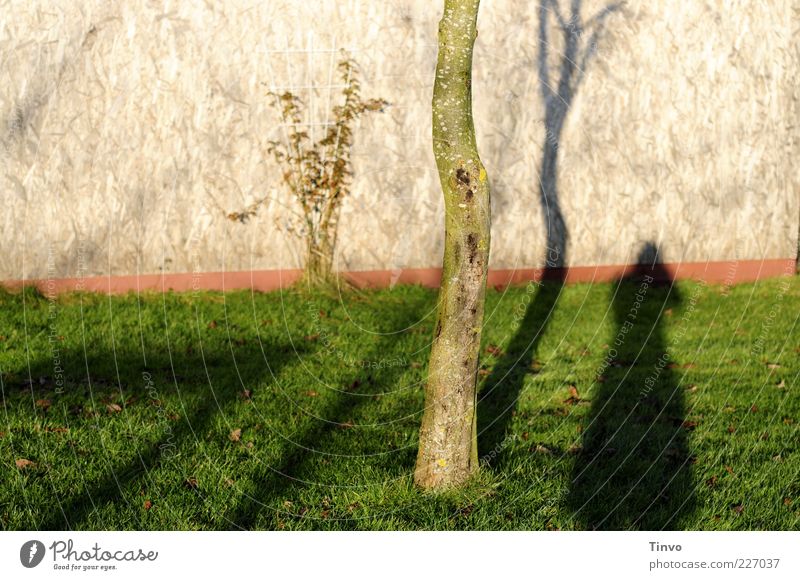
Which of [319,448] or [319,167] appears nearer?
[319,448]

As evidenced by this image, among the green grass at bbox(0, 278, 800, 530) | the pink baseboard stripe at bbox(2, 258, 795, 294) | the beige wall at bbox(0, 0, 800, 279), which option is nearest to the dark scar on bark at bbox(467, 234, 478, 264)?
the green grass at bbox(0, 278, 800, 530)

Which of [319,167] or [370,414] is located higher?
[319,167]

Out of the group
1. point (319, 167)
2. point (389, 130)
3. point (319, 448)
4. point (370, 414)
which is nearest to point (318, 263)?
point (319, 167)

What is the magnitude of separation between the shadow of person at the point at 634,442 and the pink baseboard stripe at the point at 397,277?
1.43 meters

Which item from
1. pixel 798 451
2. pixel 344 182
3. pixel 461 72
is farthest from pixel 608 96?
pixel 461 72

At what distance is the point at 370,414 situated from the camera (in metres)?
6.89

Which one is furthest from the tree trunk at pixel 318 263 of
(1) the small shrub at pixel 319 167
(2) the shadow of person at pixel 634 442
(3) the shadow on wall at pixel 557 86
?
(2) the shadow of person at pixel 634 442

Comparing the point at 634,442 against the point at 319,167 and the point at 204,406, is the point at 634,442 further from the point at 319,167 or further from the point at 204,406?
the point at 319,167

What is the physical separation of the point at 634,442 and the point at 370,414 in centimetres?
189

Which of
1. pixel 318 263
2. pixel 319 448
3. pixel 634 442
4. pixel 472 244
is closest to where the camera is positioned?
pixel 472 244

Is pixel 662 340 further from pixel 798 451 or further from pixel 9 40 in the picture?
pixel 9 40

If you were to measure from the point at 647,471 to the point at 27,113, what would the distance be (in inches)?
300

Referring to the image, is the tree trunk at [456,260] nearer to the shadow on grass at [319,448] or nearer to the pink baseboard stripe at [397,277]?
the shadow on grass at [319,448]

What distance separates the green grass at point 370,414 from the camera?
17.6ft
